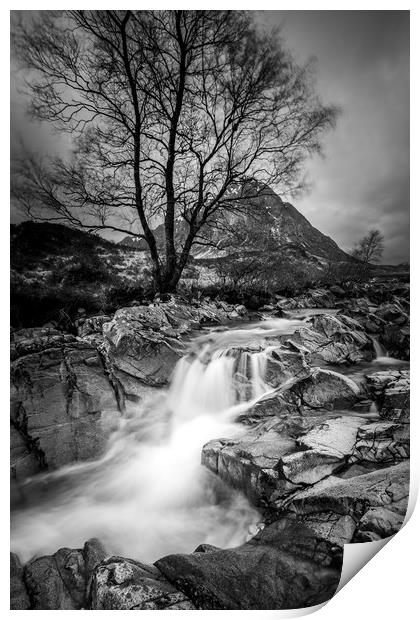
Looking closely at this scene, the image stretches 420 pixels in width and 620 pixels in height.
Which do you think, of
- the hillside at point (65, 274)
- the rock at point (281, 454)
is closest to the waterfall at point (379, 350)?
the rock at point (281, 454)

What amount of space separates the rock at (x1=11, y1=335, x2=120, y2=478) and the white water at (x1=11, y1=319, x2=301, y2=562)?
16 cm

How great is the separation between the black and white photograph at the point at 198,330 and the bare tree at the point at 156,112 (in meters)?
0.02

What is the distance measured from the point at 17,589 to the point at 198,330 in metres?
3.06

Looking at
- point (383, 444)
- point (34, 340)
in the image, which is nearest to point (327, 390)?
point (383, 444)

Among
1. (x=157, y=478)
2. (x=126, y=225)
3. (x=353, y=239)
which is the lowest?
(x=157, y=478)

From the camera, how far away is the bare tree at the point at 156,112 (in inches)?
104

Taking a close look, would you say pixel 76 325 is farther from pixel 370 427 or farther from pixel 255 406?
pixel 370 427

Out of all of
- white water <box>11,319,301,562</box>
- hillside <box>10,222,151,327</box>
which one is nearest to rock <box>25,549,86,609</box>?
white water <box>11,319,301,562</box>

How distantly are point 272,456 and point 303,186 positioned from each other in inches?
113

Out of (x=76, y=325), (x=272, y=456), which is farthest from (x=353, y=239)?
(x=76, y=325)

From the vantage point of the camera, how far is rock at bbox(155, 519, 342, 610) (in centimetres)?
172

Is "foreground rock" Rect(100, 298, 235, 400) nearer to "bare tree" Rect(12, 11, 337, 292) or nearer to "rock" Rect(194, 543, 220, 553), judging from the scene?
"bare tree" Rect(12, 11, 337, 292)

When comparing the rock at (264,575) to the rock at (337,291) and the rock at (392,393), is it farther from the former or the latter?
the rock at (337,291)
